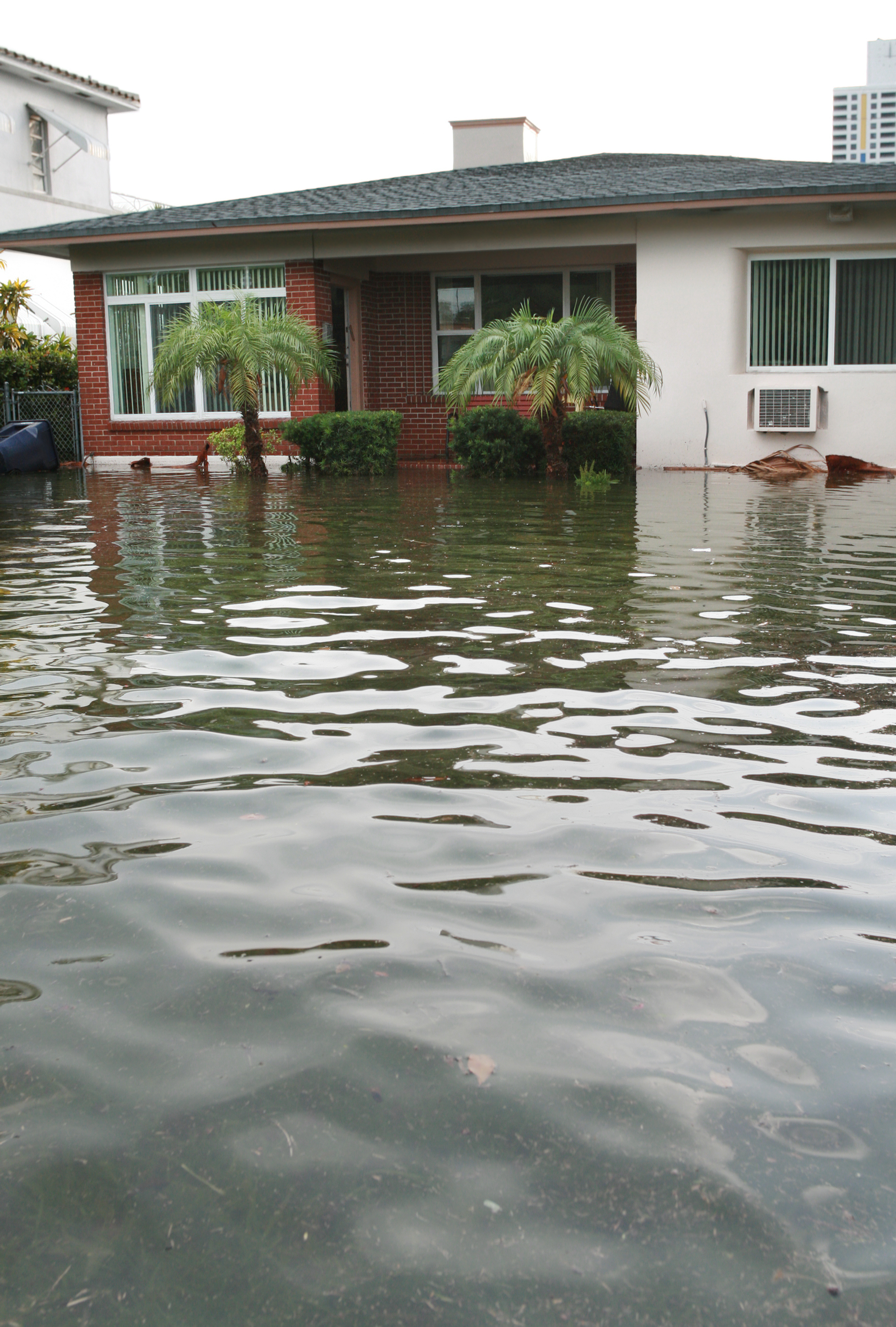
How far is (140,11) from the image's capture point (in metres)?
26.4

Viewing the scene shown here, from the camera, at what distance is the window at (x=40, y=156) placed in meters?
35.9

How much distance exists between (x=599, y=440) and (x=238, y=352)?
14.6 ft

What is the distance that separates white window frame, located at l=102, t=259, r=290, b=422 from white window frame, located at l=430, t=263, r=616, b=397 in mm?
3052

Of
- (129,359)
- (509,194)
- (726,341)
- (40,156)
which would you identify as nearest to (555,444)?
(726,341)

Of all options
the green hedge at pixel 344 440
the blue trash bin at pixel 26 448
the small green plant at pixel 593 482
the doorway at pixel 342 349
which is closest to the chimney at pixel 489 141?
the doorway at pixel 342 349

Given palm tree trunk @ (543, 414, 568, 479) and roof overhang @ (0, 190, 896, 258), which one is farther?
roof overhang @ (0, 190, 896, 258)

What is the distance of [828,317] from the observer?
1606cm

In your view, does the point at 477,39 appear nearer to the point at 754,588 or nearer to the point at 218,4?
the point at 218,4

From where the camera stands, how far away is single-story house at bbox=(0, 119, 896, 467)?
15.8 metres

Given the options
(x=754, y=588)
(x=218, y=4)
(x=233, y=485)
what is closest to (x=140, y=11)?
(x=218, y=4)

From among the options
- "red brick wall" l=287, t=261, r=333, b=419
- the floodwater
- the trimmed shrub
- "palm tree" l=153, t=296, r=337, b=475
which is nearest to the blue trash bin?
"red brick wall" l=287, t=261, r=333, b=419

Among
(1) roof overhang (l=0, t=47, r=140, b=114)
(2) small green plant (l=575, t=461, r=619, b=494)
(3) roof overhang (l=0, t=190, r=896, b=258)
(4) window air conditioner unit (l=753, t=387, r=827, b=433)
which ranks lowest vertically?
(2) small green plant (l=575, t=461, r=619, b=494)

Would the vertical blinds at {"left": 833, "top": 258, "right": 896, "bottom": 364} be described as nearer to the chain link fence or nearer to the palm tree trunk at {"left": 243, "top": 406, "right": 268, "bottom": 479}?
the palm tree trunk at {"left": 243, "top": 406, "right": 268, "bottom": 479}

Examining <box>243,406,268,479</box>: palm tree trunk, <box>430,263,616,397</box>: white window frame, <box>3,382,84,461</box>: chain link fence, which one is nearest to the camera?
<box>243,406,268,479</box>: palm tree trunk
